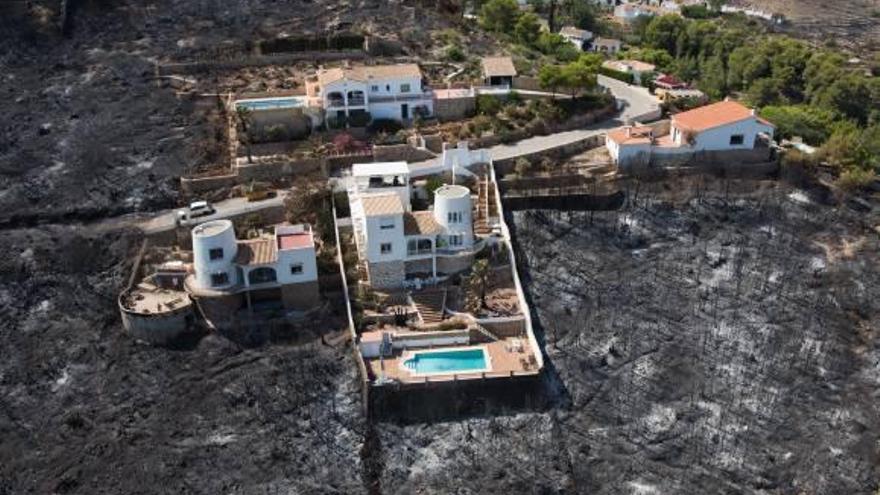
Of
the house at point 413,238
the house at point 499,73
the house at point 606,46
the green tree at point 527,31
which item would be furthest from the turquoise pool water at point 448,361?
the house at point 606,46

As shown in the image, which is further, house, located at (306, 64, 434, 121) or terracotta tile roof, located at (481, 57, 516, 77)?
terracotta tile roof, located at (481, 57, 516, 77)

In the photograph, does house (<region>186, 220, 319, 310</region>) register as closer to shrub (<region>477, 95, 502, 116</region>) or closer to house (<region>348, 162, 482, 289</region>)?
house (<region>348, 162, 482, 289</region>)

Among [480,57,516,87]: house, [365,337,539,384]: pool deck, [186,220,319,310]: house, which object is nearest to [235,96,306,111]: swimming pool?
[480,57,516,87]: house

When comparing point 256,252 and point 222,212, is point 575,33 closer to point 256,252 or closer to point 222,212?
point 222,212

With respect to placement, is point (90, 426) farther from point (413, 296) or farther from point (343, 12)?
point (343, 12)

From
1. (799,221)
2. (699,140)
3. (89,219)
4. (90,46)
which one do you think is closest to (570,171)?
(699,140)

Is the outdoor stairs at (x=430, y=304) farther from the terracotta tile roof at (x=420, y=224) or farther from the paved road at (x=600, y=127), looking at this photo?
the paved road at (x=600, y=127)

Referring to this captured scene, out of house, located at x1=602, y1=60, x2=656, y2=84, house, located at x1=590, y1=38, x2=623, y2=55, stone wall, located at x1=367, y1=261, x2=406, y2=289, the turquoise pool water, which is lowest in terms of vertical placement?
the turquoise pool water
